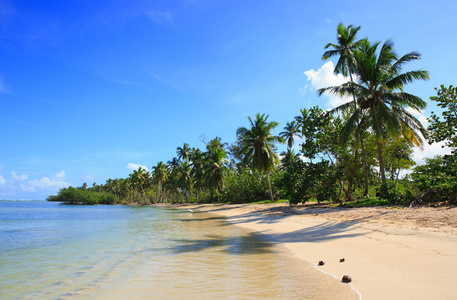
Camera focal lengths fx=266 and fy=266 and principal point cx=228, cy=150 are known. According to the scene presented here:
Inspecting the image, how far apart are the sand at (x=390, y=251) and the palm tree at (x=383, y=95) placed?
7.61m

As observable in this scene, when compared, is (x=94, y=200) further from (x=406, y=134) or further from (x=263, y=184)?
(x=406, y=134)

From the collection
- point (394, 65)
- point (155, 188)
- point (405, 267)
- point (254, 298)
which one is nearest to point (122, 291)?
point (254, 298)

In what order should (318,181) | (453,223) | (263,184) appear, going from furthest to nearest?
(263,184) → (318,181) → (453,223)

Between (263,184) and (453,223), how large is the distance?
100 ft

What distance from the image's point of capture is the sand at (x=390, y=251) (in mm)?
4531

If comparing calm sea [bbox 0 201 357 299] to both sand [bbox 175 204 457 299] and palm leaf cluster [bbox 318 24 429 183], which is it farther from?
palm leaf cluster [bbox 318 24 429 183]

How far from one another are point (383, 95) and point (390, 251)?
14995 millimetres

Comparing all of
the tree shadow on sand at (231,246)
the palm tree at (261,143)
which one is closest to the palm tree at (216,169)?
the palm tree at (261,143)

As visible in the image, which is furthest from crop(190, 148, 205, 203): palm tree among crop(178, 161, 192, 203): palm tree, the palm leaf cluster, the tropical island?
the palm leaf cluster

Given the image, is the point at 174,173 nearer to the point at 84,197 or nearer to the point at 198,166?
the point at 198,166

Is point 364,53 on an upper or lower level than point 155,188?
upper

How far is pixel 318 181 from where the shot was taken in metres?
21.5

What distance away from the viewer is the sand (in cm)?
453

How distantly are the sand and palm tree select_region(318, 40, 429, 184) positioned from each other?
761 cm
